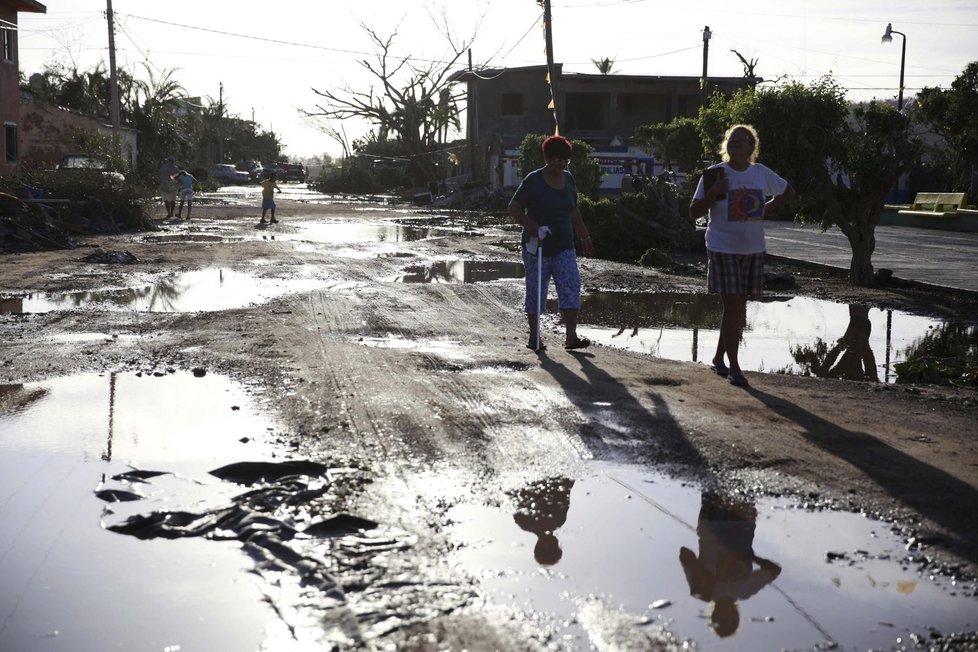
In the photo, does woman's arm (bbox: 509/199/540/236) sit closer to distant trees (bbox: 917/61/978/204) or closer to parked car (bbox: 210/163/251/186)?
distant trees (bbox: 917/61/978/204)

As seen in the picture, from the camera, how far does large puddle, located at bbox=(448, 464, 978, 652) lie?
3.44 meters

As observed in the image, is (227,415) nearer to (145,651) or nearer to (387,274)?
(145,651)

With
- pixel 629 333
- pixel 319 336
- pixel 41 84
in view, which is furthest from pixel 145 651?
pixel 41 84

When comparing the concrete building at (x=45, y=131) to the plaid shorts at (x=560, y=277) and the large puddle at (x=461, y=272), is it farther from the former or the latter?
the plaid shorts at (x=560, y=277)

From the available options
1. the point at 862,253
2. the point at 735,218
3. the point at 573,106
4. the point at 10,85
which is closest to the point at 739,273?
the point at 735,218

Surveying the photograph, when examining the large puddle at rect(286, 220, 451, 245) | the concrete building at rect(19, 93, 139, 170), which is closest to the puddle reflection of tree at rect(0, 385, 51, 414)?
the large puddle at rect(286, 220, 451, 245)

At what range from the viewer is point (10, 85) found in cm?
3478

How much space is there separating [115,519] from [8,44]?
111 ft

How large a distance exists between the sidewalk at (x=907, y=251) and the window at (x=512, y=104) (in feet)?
95.4

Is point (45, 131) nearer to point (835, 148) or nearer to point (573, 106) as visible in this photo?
point (573, 106)

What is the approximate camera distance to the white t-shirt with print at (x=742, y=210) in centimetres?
736

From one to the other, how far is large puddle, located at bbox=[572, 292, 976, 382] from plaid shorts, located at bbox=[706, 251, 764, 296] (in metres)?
1.29

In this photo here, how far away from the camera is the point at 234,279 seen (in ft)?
48.1

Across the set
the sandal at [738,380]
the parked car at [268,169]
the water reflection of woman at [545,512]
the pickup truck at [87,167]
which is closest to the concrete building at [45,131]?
the pickup truck at [87,167]
